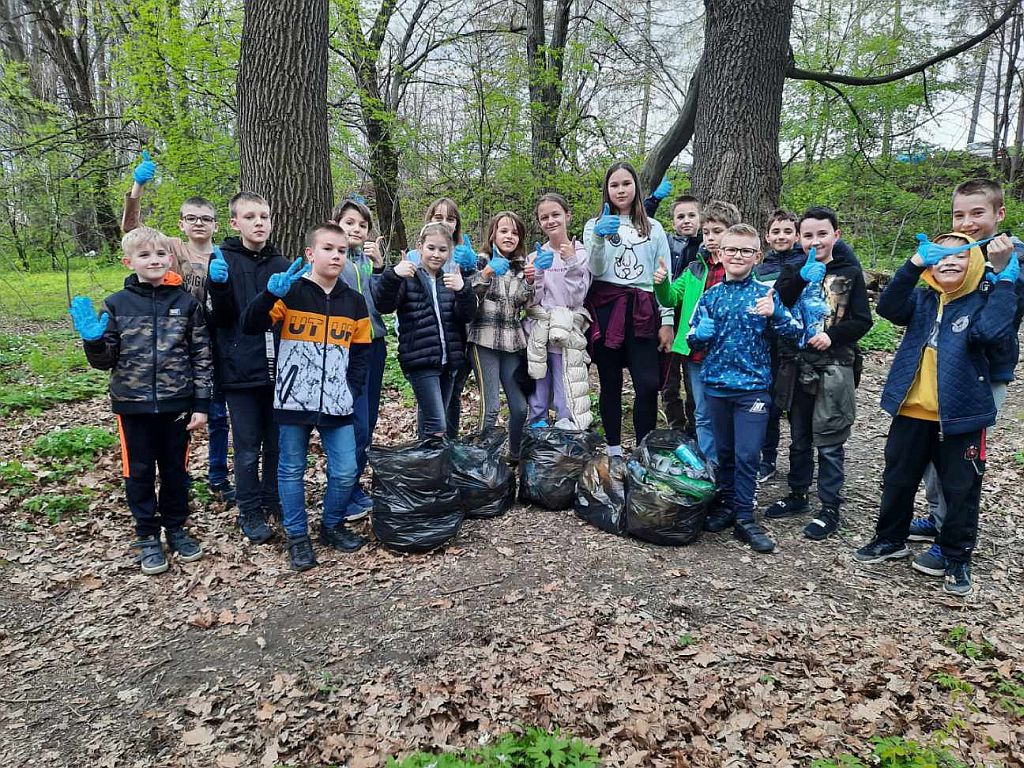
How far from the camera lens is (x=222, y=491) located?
4254mm

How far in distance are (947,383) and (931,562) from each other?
3.44 feet

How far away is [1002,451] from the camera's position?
5281 millimetres

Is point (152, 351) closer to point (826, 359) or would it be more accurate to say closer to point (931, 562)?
point (826, 359)

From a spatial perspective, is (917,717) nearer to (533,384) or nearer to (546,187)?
(533,384)

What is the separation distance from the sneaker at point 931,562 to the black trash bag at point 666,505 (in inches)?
45.2

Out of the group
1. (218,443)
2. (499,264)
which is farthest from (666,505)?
(218,443)

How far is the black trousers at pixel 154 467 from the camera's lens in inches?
132

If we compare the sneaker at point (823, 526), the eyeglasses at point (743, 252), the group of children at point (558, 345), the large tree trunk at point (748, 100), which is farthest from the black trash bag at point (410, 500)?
the large tree trunk at point (748, 100)

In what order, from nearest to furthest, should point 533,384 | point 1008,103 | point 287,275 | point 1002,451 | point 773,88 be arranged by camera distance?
point 287,275 < point 533,384 < point 1002,451 < point 773,88 < point 1008,103

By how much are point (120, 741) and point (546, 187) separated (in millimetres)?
7989

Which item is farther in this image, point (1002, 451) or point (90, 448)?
point (1002, 451)

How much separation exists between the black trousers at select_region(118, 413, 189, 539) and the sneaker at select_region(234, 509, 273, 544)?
33 centimetres

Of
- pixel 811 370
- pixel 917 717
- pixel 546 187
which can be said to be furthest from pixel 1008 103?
pixel 917 717

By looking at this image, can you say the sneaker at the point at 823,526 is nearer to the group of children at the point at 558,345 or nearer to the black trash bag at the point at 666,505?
the group of children at the point at 558,345
